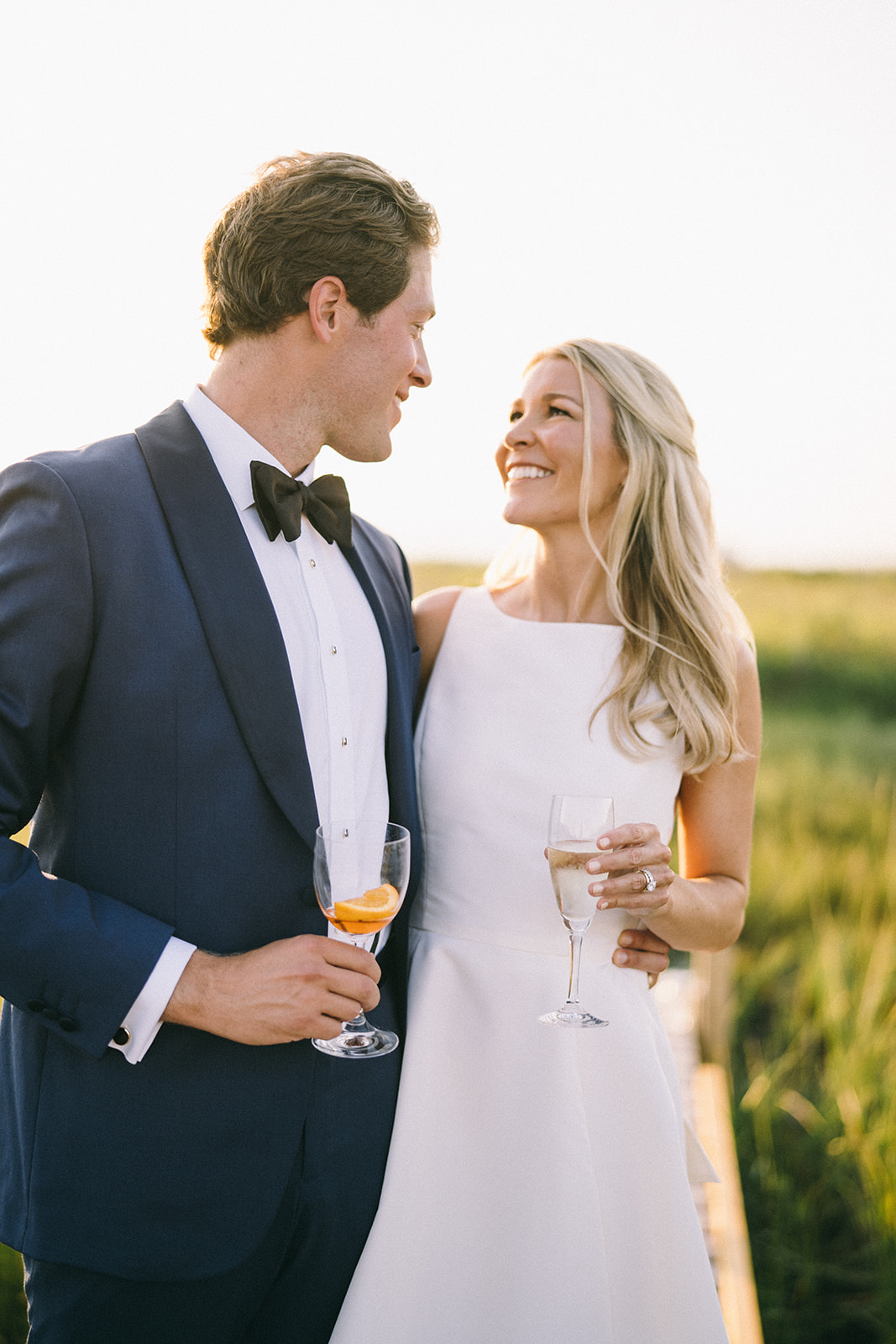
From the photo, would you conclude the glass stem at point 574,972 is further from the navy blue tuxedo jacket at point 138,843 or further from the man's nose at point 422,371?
the man's nose at point 422,371

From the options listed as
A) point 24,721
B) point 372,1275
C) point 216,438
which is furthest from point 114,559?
point 372,1275

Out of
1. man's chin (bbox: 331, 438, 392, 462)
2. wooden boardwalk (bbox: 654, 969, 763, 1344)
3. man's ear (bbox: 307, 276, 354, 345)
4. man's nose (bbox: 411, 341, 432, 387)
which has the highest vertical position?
man's ear (bbox: 307, 276, 354, 345)

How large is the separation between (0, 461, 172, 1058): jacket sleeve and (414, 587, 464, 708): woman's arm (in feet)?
3.89

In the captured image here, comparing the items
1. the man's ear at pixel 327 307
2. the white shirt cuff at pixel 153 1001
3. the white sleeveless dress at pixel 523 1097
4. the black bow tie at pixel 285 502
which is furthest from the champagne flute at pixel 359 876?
the man's ear at pixel 327 307

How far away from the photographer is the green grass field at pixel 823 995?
4.22 m

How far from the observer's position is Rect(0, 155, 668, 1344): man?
63.8 inches

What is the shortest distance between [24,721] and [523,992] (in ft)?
3.91

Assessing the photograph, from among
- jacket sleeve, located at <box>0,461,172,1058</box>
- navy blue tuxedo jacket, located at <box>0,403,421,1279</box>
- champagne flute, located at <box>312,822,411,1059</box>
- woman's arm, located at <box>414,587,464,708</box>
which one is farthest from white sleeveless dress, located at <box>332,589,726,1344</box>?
jacket sleeve, located at <box>0,461,172,1058</box>

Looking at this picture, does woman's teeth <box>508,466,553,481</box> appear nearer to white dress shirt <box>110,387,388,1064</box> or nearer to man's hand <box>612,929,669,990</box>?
white dress shirt <box>110,387,388,1064</box>

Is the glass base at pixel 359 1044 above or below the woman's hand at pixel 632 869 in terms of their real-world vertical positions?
below

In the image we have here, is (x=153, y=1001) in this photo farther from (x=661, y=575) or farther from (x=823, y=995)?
(x=823, y=995)

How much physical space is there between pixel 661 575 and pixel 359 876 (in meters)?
1.32

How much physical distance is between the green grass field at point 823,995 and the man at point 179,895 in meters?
1.35

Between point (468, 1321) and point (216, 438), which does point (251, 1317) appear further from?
point (216, 438)
